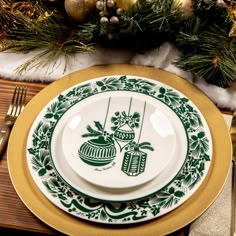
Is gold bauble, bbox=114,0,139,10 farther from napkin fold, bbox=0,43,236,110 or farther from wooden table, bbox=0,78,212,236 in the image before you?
wooden table, bbox=0,78,212,236

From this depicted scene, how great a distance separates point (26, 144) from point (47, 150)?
3 cm

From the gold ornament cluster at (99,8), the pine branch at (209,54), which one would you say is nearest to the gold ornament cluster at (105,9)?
the gold ornament cluster at (99,8)

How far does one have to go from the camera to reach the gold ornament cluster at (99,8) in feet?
2.11

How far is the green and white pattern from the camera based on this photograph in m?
0.49

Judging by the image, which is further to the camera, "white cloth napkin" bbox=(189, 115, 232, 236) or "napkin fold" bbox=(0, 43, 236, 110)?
"napkin fold" bbox=(0, 43, 236, 110)

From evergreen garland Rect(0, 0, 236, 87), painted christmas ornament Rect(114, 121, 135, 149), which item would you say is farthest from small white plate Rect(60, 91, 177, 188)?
evergreen garland Rect(0, 0, 236, 87)

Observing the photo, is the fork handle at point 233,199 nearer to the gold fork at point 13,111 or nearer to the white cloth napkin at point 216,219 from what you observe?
the white cloth napkin at point 216,219

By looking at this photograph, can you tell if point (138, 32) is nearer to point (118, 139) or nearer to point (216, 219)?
point (118, 139)

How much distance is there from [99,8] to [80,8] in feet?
0.11

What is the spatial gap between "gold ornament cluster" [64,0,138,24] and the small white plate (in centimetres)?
12

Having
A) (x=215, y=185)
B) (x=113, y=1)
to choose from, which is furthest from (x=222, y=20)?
(x=215, y=185)

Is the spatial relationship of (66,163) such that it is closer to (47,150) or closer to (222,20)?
(47,150)

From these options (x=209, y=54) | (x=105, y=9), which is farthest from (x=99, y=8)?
(x=209, y=54)

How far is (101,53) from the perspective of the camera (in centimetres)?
68
